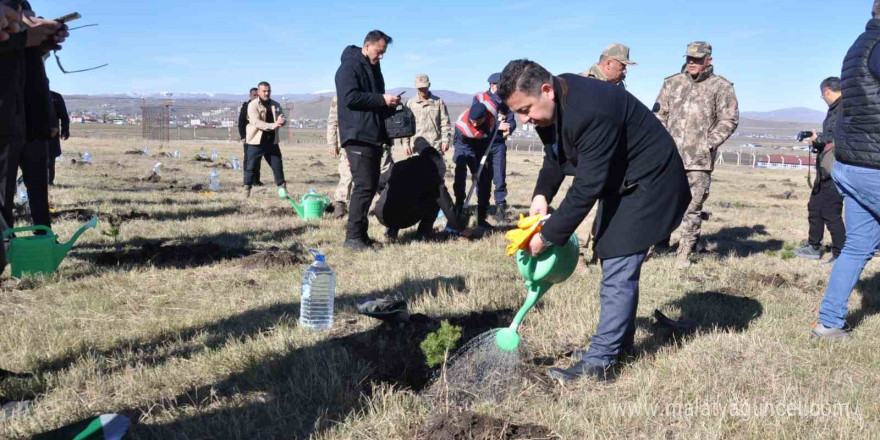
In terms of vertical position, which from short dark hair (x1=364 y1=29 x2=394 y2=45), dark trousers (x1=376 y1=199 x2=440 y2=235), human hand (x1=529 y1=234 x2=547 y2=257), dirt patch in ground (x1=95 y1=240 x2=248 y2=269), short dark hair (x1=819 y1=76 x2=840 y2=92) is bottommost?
dirt patch in ground (x1=95 y1=240 x2=248 y2=269)

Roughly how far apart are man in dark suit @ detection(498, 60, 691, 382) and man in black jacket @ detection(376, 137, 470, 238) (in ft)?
12.7

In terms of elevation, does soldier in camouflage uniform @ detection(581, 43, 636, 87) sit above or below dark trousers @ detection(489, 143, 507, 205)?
above

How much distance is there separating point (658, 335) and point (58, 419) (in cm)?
361

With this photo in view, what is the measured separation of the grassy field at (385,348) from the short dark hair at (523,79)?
1.59m

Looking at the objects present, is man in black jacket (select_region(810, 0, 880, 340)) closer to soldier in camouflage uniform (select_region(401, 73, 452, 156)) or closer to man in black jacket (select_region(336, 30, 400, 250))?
man in black jacket (select_region(336, 30, 400, 250))

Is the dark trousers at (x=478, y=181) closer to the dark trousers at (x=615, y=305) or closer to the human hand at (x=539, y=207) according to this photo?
the human hand at (x=539, y=207)

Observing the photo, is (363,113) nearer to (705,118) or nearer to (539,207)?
(539,207)

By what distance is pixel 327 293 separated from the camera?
16.0 ft

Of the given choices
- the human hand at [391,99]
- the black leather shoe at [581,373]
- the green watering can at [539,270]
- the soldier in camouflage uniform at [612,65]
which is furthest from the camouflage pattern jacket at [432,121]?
the black leather shoe at [581,373]

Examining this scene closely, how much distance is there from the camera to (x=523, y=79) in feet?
10.6

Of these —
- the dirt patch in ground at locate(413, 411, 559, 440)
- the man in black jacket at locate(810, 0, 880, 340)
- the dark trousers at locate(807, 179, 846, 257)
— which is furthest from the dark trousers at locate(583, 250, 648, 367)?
the dark trousers at locate(807, 179, 846, 257)

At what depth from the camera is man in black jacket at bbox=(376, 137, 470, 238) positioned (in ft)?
25.3

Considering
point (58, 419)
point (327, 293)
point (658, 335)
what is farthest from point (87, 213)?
point (658, 335)

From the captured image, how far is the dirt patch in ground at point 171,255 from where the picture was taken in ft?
20.3
